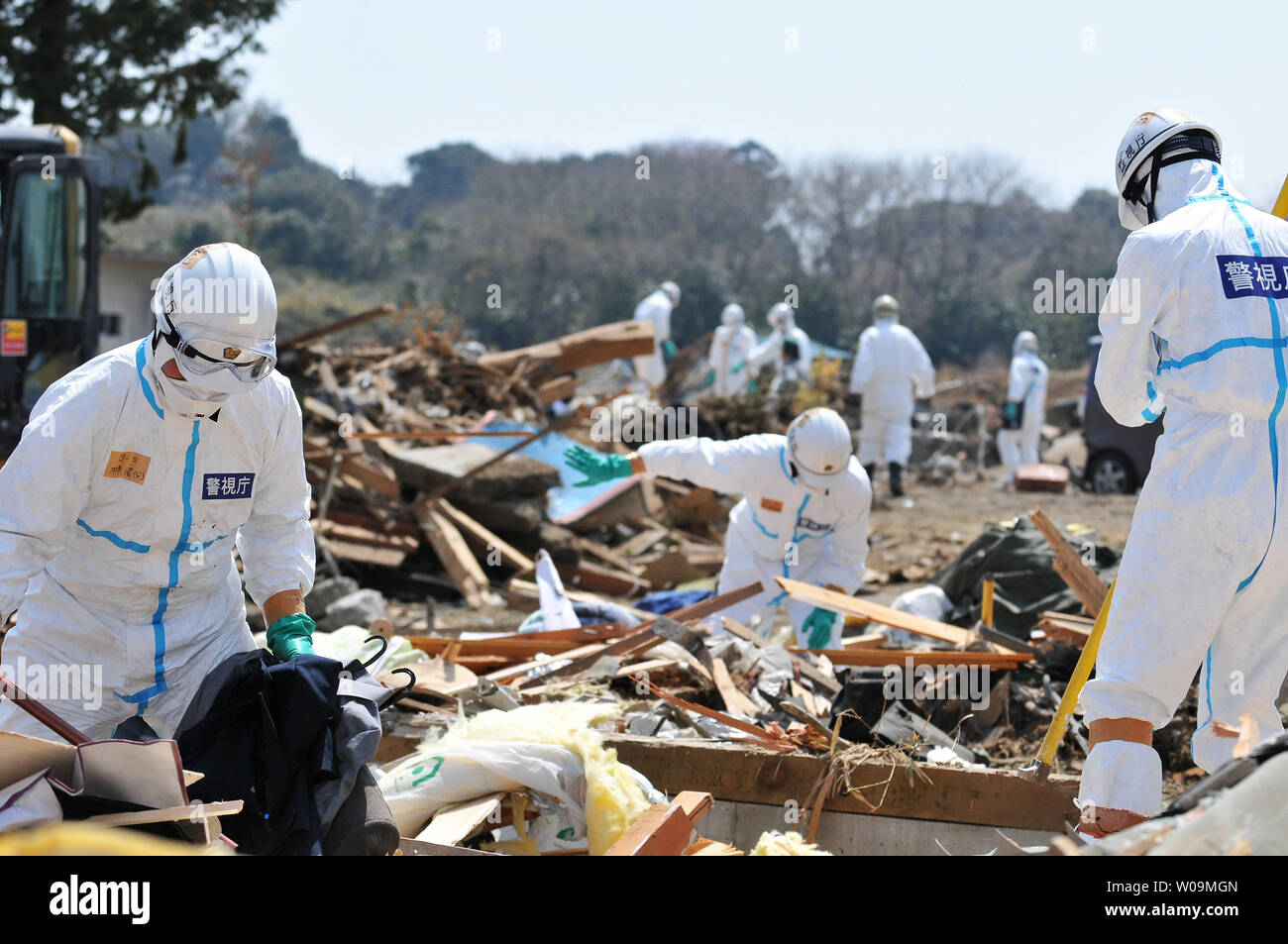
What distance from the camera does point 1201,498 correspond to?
3.40 metres

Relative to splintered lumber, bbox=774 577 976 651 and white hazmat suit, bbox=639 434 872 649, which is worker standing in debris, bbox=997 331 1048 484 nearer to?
white hazmat suit, bbox=639 434 872 649

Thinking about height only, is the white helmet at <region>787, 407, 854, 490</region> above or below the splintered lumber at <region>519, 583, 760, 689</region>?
above

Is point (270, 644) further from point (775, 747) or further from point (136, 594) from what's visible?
point (775, 747)

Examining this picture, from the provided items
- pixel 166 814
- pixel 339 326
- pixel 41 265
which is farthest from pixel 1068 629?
pixel 339 326

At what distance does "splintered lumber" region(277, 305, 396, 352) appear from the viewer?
1148 centimetres

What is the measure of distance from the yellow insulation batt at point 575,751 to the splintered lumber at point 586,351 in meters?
6.97

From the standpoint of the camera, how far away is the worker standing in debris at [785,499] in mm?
6328

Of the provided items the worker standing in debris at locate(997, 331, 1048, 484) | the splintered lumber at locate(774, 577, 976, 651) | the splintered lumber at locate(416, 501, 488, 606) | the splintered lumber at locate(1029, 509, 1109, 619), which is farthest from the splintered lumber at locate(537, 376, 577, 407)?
the splintered lumber at locate(1029, 509, 1109, 619)

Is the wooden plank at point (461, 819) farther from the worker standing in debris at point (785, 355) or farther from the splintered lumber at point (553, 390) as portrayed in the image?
the worker standing in debris at point (785, 355)

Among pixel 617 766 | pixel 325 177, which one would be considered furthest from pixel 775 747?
pixel 325 177

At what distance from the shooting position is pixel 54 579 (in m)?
3.34

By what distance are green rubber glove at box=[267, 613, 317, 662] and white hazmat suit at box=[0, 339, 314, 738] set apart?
103 millimetres

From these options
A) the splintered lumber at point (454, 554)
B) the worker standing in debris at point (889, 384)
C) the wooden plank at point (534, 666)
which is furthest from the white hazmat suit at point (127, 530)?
the worker standing in debris at point (889, 384)

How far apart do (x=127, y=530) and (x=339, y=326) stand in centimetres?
846
